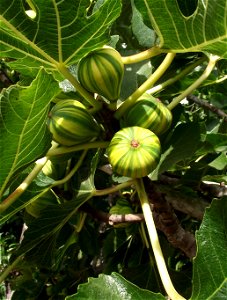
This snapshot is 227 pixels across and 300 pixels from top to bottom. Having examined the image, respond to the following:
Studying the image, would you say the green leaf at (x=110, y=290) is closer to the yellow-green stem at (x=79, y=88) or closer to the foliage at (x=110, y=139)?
the foliage at (x=110, y=139)

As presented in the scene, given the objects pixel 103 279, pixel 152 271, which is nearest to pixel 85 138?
pixel 103 279

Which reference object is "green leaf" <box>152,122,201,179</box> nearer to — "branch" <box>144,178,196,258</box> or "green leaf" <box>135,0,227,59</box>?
"branch" <box>144,178,196,258</box>

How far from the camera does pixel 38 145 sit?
949mm

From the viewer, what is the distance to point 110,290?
2.76 ft

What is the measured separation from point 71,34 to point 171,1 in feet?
0.65

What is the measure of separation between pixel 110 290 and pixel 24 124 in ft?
1.08

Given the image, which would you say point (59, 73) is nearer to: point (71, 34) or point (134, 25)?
point (71, 34)

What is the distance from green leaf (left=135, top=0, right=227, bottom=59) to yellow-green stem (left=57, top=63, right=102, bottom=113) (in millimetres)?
179

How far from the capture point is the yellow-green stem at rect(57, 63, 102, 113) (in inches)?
39.2

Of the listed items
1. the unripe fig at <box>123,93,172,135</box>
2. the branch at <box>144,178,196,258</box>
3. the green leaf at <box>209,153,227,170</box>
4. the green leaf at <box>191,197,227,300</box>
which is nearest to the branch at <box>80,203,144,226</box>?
the branch at <box>144,178,196,258</box>

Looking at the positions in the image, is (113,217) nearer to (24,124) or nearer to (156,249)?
(156,249)

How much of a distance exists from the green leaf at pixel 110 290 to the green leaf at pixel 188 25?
18.2 inches

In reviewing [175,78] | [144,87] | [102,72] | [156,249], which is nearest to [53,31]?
[102,72]

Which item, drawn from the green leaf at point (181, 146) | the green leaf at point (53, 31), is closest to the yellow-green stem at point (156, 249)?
the green leaf at point (181, 146)
